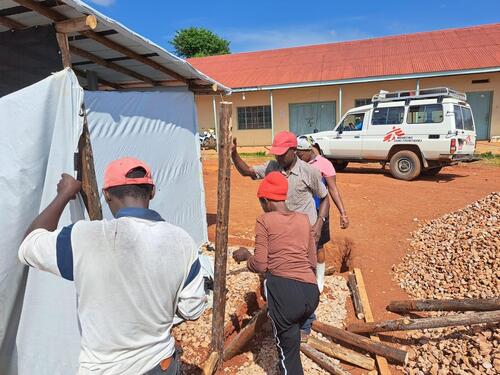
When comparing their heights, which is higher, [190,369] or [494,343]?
[494,343]

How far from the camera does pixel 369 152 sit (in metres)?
11.9

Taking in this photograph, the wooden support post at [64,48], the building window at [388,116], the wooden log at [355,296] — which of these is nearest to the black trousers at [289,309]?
the wooden log at [355,296]

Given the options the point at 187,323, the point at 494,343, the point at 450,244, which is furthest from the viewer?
the point at 450,244

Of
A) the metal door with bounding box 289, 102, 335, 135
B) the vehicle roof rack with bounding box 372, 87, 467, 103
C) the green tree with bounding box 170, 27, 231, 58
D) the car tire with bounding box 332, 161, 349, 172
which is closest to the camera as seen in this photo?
the vehicle roof rack with bounding box 372, 87, 467, 103

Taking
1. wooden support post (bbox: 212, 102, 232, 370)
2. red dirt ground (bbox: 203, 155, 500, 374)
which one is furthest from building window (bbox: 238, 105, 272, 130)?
wooden support post (bbox: 212, 102, 232, 370)

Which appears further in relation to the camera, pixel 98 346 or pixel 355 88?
pixel 355 88

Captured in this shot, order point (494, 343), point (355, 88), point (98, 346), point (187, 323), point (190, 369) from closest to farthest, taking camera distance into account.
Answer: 1. point (98, 346)
2. point (494, 343)
3. point (190, 369)
4. point (187, 323)
5. point (355, 88)

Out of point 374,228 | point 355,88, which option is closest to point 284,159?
point 374,228

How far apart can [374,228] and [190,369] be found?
4699 millimetres

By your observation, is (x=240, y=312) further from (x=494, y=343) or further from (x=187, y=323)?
(x=494, y=343)

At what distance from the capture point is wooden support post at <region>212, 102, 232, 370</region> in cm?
301

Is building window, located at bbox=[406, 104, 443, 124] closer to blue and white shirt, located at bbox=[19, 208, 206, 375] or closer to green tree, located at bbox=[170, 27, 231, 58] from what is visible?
blue and white shirt, located at bbox=[19, 208, 206, 375]

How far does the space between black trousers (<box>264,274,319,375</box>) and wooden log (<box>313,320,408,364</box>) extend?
0.96 meters

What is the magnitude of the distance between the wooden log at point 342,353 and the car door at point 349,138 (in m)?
9.24
